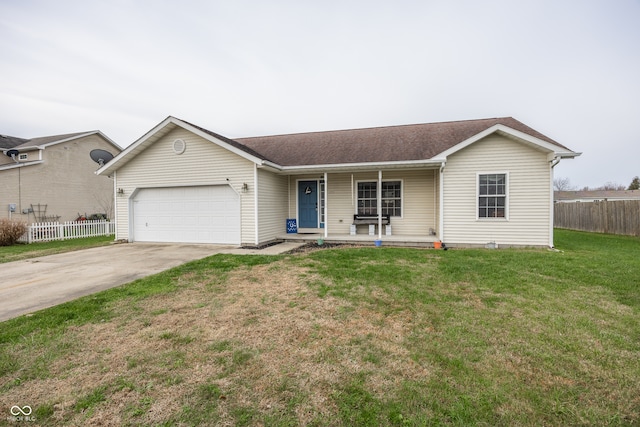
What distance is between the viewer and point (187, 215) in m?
10.9

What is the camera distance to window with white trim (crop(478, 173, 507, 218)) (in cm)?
934

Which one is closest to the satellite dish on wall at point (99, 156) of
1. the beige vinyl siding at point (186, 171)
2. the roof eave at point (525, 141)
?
the beige vinyl siding at point (186, 171)

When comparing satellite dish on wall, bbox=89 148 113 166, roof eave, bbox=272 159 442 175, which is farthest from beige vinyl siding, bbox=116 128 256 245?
satellite dish on wall, bbox=89 148 113 166

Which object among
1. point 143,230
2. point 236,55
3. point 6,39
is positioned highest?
point 236,55

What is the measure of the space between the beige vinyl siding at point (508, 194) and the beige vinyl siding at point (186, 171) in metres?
6.87

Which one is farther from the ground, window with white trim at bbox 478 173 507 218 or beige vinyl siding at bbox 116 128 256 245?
beige vinyl siding at bbox 116 128 256 245

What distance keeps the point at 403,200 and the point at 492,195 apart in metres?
3.02

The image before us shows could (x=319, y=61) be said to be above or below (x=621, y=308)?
above

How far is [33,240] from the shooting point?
12195 mm

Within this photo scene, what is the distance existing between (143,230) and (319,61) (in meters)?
12.1

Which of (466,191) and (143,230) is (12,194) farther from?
(466,191)

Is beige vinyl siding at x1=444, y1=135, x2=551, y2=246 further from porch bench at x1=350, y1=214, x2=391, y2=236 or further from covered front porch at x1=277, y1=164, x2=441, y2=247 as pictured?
porch bench at x1=350, y1=214, x2=391, y2=236

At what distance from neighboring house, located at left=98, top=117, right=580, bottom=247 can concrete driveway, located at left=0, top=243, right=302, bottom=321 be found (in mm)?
1365

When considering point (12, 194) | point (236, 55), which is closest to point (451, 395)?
point (236, 55)
